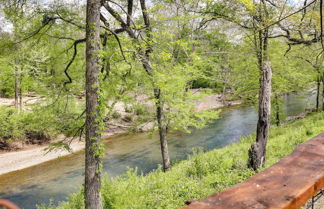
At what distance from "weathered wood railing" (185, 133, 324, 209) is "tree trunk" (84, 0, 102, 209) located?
3.99 metres

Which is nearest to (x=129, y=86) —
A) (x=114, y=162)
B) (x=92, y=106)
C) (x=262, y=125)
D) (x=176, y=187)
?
Result: (x=92, y=106)

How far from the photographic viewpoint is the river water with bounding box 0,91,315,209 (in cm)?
1141

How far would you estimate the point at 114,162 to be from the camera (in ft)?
47.9

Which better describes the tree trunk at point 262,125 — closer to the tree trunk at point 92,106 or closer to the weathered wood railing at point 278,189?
the tree trunk at point 92,106

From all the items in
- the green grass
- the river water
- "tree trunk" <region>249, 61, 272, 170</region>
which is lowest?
the river water

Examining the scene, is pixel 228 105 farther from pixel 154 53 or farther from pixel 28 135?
pixel 154 53

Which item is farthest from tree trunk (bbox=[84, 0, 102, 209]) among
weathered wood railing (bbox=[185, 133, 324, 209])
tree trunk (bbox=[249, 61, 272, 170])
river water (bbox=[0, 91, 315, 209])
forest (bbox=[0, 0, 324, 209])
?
tree trunk (bbox=[249, 61, 272, 170])

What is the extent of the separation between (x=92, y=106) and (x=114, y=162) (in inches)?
405

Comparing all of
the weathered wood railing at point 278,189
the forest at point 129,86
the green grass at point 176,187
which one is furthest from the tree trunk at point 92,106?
the weathered wood railing at point 278,189

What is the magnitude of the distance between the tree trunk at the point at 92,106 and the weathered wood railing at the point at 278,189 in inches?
157

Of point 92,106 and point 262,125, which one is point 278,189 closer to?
point 92,106

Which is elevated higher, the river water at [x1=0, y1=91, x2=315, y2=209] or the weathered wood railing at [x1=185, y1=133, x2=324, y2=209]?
the weathered wood railing at [x1=185, y1=133, x2=324, y2=209]

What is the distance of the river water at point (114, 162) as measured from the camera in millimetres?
11414

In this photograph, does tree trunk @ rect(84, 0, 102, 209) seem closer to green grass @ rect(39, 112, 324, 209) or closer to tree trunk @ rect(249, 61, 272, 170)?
green grass @ rect(39, 112, 324, 209)
